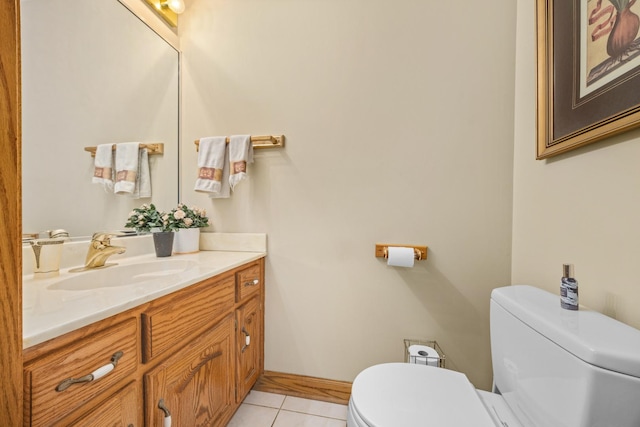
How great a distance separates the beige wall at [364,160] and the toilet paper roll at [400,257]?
0.33ft

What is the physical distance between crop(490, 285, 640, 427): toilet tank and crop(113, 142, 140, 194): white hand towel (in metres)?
1.72

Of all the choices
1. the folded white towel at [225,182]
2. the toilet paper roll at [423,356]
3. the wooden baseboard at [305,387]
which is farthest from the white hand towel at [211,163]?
the toilet paper roll at [423,356]

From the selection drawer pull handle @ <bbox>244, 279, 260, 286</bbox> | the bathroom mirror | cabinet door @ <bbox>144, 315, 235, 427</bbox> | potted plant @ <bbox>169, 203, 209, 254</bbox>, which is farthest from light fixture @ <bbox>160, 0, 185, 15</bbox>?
cabinet door @ <bbox>144, 315, 235, 427</bbox>

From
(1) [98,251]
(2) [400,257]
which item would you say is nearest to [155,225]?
(1) [98,251]

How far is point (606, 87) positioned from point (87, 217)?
1.96 meters

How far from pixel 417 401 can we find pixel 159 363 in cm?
77

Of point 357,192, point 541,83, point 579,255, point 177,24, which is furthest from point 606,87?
point 177,24

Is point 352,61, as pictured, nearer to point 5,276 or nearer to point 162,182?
point 162,182

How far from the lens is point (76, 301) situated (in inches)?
24.8

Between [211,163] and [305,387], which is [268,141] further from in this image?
[305,387]

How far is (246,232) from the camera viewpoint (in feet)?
4.92

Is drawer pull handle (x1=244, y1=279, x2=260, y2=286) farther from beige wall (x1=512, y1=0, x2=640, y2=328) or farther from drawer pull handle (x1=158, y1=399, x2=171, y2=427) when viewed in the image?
beige wall (x1=512, y1=0, x2=640, y2=328)

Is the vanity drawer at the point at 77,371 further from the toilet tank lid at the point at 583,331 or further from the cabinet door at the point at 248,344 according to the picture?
the toilet tank lid at the point at 583,331

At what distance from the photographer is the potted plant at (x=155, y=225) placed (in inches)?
49.6
